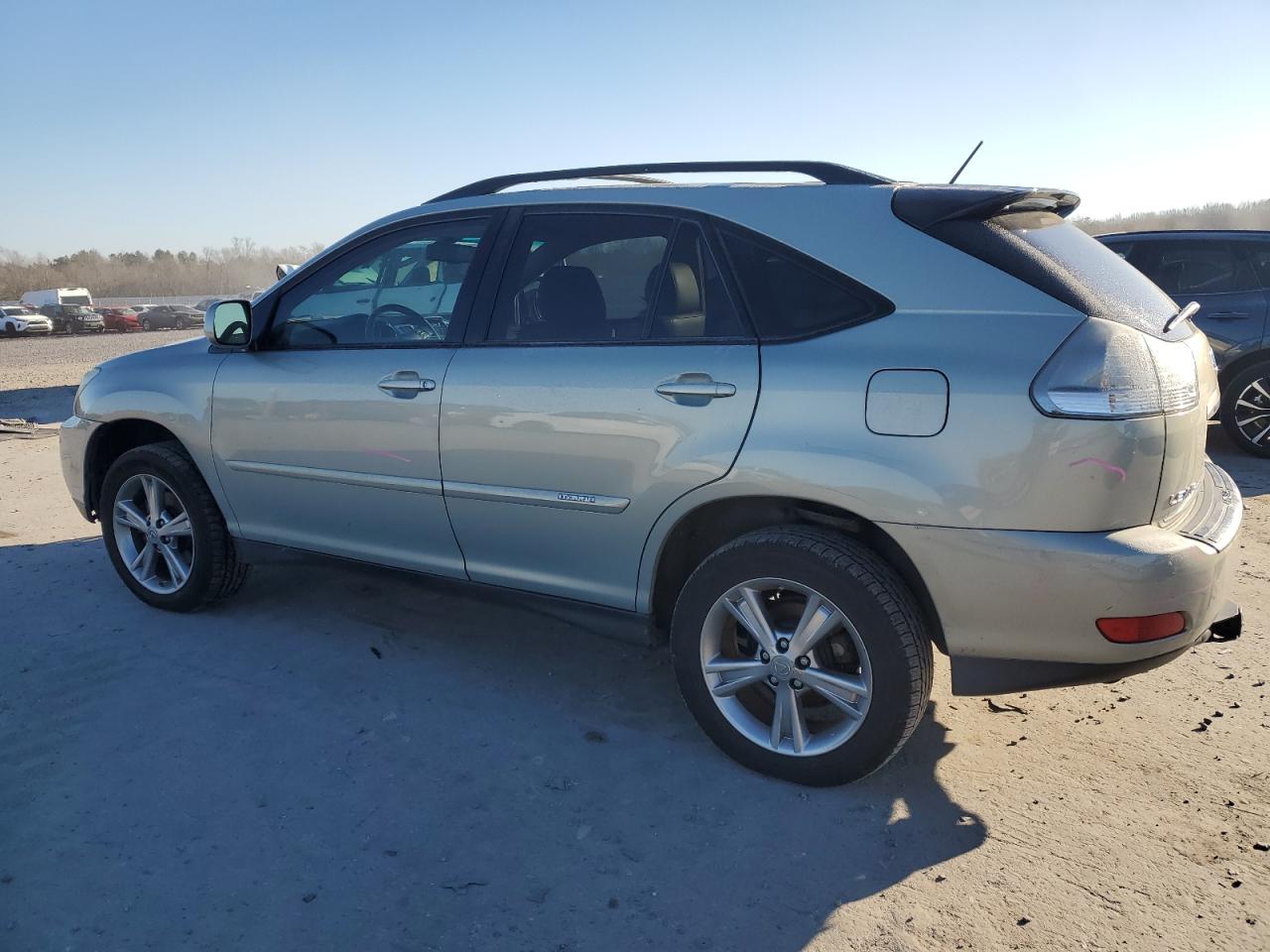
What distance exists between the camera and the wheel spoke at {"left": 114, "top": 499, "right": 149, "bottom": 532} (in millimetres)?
4496

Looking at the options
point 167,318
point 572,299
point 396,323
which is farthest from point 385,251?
point 167,318

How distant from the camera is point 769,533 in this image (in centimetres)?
291

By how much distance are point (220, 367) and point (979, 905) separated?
3.61 meters

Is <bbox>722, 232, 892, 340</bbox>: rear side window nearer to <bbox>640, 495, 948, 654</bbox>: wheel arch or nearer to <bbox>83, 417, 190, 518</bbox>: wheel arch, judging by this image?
<bbox>640, 495, 948, 654</bbox>: wheel arch

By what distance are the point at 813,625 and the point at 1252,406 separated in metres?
6.53

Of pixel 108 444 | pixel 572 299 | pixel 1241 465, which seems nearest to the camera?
pixel 572 299

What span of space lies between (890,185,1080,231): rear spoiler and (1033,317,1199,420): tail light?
0.49 meters

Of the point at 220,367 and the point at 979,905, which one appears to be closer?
the point at 979,905

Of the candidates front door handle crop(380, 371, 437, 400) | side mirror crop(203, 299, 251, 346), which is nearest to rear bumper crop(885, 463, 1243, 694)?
front door handle crop(380, 371, 437, 400)

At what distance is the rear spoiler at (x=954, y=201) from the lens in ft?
8.98

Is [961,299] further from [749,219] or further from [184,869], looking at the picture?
[184,869]

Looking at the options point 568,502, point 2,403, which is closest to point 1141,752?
point 568,502

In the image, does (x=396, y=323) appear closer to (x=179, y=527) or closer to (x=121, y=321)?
(x=179, y=527)

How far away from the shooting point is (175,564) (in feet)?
14.5
